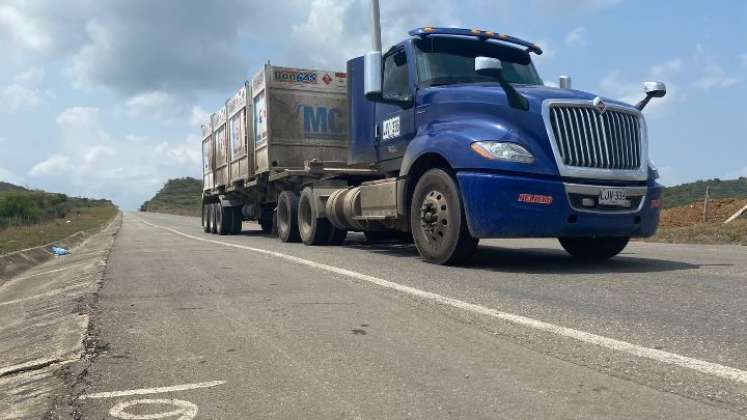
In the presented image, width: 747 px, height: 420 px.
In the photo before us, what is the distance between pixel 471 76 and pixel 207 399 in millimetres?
5700

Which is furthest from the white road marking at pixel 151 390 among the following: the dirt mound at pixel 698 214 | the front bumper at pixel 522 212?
the dirt mound at pixel 698 214

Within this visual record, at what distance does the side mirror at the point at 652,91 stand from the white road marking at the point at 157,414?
610cm

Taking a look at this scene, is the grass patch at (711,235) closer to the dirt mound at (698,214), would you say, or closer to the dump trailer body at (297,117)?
the dirt mound at (698,214)

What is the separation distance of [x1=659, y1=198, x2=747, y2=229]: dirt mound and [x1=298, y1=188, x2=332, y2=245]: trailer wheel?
37.2 feet

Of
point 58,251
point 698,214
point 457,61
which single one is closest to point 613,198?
point 457,61

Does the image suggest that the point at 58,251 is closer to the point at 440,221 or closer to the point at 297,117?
the point at 297,117

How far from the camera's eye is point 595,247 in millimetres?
7652

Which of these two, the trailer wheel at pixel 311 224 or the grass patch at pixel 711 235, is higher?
the trailer wheel at pixel 311 224

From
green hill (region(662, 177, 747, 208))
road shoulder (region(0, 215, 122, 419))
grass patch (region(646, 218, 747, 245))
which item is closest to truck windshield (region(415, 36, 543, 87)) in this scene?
road shoulder (region(0, 215, 122, 419))

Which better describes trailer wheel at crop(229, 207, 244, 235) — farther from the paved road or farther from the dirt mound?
the dirt mound

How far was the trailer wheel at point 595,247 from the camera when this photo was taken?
7.46 meters

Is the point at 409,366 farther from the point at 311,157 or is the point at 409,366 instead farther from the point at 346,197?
the point at 311,157

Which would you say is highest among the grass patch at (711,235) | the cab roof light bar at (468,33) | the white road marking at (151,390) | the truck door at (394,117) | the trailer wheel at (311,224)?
the cab roof light bar at (468,33)

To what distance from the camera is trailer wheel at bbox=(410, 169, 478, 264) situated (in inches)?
260
